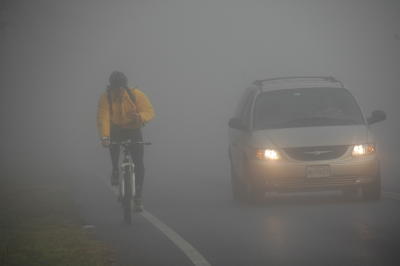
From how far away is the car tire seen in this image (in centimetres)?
1584

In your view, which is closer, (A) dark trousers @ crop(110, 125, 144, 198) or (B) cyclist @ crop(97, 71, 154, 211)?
(B) cyclist @ crop(97, 71, 154, 211)

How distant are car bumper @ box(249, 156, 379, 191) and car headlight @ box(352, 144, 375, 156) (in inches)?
3.2

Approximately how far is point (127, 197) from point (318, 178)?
2756mm

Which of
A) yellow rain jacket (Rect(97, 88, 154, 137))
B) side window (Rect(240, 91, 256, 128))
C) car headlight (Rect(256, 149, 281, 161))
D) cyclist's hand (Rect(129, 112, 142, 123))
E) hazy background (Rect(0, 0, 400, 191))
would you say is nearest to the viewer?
cyclist's hand (Rect(129, 112, 142, 123))

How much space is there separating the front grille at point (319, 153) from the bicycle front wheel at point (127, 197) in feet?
8.12

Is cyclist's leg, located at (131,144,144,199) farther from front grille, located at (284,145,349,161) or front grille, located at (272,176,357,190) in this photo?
front grille, located at (284,145,349,161)

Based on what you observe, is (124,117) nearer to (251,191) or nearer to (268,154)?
(268,154)

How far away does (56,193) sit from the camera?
67.0 feet

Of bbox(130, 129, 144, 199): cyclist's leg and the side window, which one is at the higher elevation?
the side window

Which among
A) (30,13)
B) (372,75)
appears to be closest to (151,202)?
(30,13)

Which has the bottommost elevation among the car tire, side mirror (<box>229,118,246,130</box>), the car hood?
the car tire

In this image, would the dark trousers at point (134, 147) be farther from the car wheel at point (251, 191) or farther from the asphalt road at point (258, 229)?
the car wheel at point (251, 191)

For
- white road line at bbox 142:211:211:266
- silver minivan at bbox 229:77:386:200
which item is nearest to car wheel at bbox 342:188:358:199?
silver minivan at bbox 229:77:386:200

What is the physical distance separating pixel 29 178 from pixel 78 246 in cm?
1335
